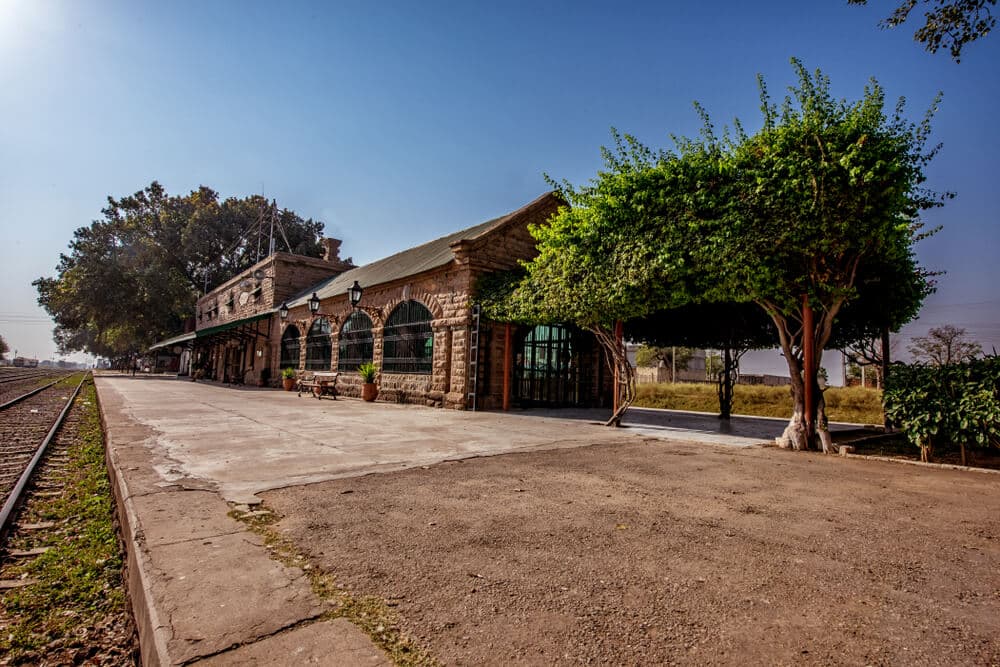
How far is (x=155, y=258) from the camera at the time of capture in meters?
38.2

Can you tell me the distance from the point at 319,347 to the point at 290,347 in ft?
12.0

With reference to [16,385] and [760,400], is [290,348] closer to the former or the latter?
[16,385]

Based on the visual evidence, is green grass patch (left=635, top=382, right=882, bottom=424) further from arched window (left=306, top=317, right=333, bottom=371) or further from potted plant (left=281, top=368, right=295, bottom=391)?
potted plant (left=281, top=368, right=295, bottom=391)

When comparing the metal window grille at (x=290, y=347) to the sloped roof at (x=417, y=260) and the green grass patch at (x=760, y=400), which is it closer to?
the sloped roof at (x=417, y=260)

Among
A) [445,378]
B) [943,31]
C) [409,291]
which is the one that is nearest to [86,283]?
[409,291]

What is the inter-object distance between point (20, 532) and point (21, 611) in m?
1.59

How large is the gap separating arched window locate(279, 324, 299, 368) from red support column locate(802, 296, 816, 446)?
20240 mm

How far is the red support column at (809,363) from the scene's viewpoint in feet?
22.9

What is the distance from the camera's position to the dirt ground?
5.79ft

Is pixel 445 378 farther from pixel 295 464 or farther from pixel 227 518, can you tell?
pixel 227 518

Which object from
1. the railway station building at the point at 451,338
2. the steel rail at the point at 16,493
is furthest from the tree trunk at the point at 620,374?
the steel rail at the point at 16,493

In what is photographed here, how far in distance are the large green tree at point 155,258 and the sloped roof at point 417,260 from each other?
1754 centimetres

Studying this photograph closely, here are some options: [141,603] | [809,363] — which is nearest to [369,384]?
[809,363]

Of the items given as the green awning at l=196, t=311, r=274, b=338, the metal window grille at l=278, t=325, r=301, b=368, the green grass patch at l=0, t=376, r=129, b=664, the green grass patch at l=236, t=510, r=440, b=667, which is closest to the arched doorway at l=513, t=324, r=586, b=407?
the green grass patch at l=0, t=376, r=129, b=664
